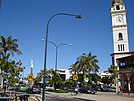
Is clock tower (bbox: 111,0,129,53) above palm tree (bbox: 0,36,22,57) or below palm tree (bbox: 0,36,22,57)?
above

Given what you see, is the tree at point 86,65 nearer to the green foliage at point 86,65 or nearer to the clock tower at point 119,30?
the green foliage at point 86,65

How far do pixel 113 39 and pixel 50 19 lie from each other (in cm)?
6027

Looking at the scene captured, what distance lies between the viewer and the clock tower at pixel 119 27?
81.8m

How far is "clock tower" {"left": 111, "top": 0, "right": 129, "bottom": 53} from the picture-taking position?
81.8 metres

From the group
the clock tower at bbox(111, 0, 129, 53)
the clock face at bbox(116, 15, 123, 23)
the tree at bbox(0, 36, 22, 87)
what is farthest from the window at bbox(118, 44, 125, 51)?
the tree at bbox(0, 36, 22, 87)

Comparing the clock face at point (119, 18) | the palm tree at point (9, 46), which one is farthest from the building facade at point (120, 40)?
the palm tree at point (9, 46)

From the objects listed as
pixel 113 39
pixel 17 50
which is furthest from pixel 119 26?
pixel 17 50

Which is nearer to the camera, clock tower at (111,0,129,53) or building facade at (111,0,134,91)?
building facade at (111,0,134,91)

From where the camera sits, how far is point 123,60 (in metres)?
72.5

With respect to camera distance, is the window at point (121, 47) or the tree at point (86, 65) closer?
the tree at point (86, 65)

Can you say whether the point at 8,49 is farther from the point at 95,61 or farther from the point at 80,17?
the point at 80,17

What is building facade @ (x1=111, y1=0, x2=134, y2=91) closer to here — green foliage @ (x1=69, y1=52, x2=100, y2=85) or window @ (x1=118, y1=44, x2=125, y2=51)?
window @ (x1=118, y1=44, x2=125, y2=51)

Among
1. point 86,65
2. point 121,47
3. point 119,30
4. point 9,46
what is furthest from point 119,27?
point 9,46

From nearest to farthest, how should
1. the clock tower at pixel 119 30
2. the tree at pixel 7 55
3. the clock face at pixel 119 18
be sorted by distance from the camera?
the tree at pixel 7 55, the clock tower at pixel 119 30, the clock face at pixel 119 18
